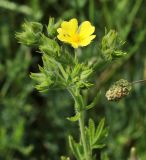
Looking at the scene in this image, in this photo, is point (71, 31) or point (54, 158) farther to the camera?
point (54, 158)

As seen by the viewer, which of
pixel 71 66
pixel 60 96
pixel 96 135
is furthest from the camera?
pixel 60 96

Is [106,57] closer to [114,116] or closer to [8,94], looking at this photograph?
[114,116]

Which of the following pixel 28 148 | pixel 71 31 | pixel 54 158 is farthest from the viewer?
pixel 54 158

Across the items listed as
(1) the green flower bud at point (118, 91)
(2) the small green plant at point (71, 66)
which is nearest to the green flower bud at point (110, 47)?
(2) the small green plant at point (71, 66)

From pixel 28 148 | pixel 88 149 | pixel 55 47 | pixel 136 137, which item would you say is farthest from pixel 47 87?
pixel 136 137

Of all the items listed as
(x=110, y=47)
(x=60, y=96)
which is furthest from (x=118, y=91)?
(x=60, y=96)

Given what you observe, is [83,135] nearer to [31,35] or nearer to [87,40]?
[87,40]

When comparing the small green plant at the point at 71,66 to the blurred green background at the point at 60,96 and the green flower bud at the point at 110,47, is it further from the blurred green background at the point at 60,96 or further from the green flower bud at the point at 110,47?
the blurred green background at the point at 60,96
